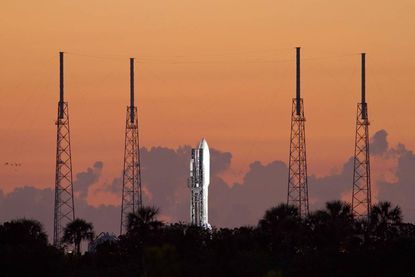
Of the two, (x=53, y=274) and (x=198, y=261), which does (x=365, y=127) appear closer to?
(x=198, y=261)

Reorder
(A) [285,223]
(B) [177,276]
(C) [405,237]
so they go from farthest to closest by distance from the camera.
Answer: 1. (A) [285,223]
2. (C) [405,237]
3. (B) [177,276]

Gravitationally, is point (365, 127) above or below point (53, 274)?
above

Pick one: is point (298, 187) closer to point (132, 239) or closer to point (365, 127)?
point (365, 127)

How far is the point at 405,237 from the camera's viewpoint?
600 feet

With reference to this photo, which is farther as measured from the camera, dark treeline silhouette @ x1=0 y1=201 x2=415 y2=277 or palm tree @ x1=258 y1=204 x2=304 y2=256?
palm tree @ x1=258 y1=204 x2=304 y2=256

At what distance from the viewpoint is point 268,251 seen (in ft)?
630

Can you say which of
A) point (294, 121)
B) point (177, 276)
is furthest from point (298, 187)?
point (177, 276)

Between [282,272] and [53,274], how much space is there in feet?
74.9

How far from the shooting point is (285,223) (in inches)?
7682

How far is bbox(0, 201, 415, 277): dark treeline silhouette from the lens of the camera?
176 m

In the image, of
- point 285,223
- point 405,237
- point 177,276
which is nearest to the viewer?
point 177,276

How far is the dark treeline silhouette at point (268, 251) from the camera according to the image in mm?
176500

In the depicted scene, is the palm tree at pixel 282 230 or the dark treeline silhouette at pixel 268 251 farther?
the palm tree at pixel 282 230

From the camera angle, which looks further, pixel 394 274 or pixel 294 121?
pixel 294 121
